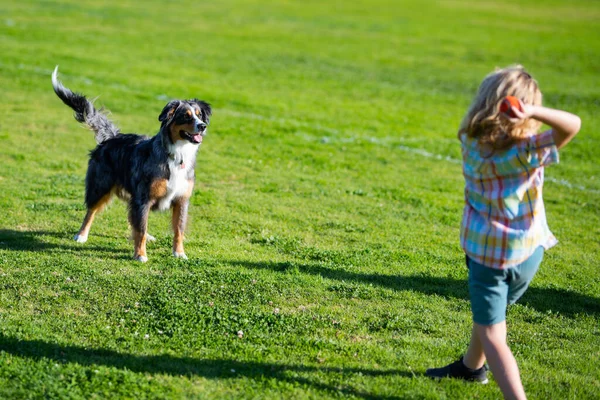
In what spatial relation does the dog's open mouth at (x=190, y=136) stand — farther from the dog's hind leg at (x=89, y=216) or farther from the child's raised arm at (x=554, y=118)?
the child's raised arm at (x=554, y=118)

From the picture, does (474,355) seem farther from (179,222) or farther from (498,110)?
(179,222)

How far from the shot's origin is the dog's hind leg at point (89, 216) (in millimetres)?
8438

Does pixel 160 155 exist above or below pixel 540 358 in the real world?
above

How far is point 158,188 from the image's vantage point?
7953 millimetres

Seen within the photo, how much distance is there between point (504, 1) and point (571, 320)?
5619cm

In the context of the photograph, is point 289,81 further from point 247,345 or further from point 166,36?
point 247,345

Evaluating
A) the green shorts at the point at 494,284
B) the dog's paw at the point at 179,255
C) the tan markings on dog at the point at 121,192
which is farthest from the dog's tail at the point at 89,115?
the green shorts at the point at 494,284

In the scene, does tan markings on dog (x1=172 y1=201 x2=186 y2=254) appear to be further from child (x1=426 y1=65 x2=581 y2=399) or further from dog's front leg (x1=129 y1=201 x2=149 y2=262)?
child (x1=426 y1=65 x2=581 y2=399)

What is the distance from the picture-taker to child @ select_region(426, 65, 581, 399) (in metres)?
4.55

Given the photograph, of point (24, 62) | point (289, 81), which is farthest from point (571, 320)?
point (24, 62)

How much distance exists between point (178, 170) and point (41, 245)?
72.0 inches

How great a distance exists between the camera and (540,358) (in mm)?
6066

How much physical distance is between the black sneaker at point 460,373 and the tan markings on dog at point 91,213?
4.81 m

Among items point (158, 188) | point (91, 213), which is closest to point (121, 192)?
point (91, 213)
